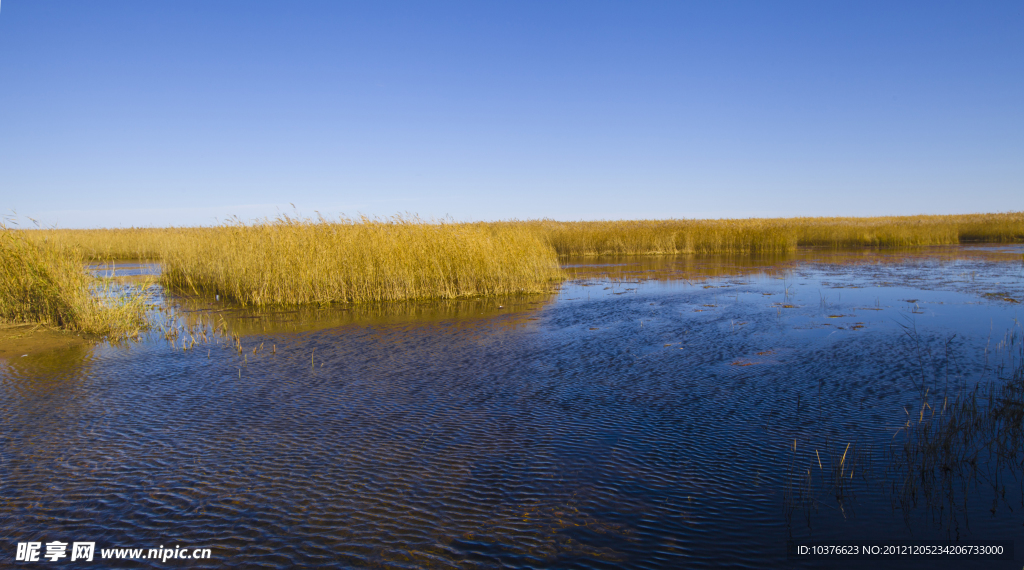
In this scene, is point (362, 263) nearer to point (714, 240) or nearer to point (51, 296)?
point (51, 296)

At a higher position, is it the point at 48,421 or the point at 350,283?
the point at 350,283

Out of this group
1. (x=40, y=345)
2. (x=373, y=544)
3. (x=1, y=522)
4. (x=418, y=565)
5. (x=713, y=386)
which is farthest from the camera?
(x=40, y=345)

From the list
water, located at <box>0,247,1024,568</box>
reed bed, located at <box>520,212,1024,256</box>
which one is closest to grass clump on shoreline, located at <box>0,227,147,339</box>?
water, located at <box>0,247,1024,568</box>

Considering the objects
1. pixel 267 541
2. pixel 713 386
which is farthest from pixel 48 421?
pixel 713 386

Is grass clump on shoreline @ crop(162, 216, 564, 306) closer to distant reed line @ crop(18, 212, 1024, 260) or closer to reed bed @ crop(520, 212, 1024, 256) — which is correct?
distant reed line @ crop(18, 212, 1024, 260)

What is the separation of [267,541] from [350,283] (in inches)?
421

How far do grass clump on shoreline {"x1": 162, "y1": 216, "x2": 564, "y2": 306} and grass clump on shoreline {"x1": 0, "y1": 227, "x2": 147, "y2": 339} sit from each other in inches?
130

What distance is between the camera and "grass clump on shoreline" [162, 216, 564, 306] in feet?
43.4

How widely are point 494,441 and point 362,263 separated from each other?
9.73 meters

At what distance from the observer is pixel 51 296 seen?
990cm

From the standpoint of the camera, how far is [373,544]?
10.8 feet

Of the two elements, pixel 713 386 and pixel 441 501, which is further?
pixel 713 386

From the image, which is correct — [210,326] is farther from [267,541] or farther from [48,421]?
[267,541]

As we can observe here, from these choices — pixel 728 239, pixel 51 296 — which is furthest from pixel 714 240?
pixel 51 296
